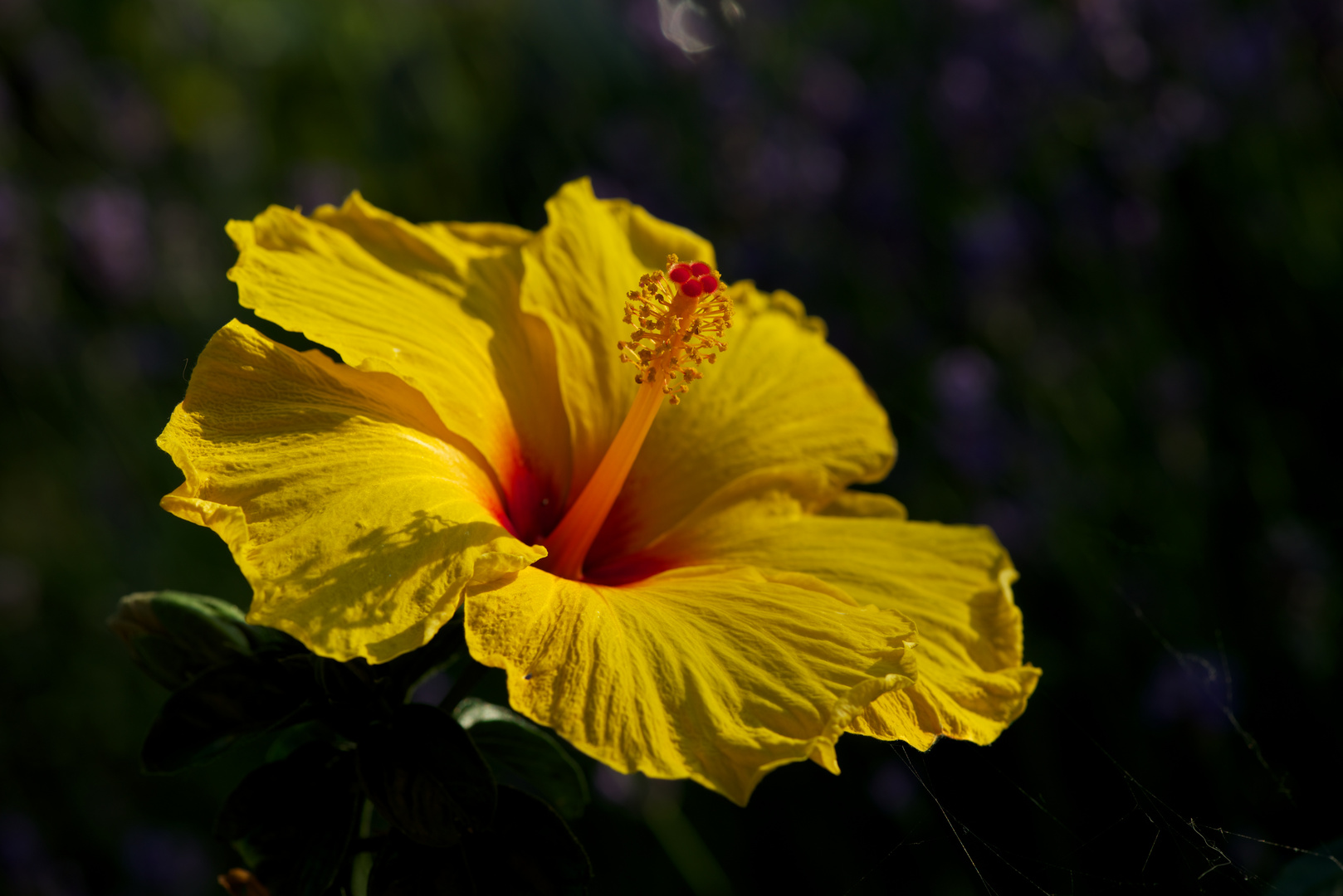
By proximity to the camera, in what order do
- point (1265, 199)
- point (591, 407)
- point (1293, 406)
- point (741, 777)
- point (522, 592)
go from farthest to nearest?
1. point (1265, 199)
2. point (1293, 406)
3. point (591, 407)
4. point (522, 592)
5. point (741, 777)

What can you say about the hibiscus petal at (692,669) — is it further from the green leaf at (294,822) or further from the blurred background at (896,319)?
the blurred background at (896,319)

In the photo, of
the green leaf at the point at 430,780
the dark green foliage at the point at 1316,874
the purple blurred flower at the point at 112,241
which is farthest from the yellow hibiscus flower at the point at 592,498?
the purple blurred flower at the point at 112,241

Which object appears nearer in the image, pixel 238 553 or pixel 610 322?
pixel 238 553

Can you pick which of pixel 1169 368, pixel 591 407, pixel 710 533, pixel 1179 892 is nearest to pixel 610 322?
pixel 591 407

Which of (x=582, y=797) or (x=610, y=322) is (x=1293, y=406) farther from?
(x=582, y=797)

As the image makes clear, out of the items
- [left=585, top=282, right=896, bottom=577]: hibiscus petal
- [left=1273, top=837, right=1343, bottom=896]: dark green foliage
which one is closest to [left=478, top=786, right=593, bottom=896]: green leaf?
[left=585, top=282, right=896, bottom=577]: hibiscus petal

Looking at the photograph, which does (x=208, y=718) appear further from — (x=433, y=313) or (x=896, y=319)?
(x=896, y=319)
